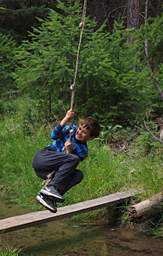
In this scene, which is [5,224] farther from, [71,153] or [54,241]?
[71,153]

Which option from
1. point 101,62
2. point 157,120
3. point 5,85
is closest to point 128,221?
point 101,62

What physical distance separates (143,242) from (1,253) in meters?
2.50

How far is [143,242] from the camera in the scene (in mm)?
7711

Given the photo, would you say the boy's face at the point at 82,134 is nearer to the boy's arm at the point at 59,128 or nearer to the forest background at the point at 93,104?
the boy's arm at the point at 59,128

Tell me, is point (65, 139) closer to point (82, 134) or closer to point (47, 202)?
point (82, 134)

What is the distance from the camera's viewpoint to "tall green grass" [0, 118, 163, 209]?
352 inches

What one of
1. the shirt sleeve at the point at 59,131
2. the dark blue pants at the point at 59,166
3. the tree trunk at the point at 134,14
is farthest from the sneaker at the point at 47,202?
the tree trunk at the point at 134,14

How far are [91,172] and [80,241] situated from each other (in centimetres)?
187

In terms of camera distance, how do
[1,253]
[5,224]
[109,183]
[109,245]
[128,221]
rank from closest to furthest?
[1,253] → [5,224] → [109,245] → [128,221] → [109,183]

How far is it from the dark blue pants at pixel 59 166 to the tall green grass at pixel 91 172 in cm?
245

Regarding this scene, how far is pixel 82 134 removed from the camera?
20.7 feet

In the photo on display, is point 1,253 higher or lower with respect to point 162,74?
lower

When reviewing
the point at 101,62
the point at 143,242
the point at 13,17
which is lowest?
the point at 143,242

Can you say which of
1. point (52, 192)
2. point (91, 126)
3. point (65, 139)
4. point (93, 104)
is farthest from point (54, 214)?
point (93, 104)
